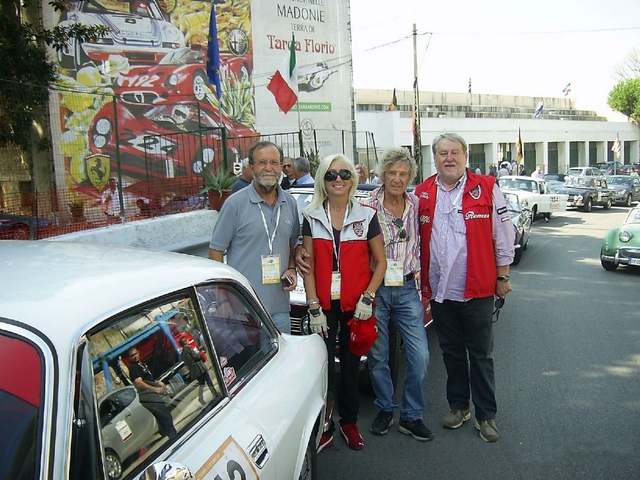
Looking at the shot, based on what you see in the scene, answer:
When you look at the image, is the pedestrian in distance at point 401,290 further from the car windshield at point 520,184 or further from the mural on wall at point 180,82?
the car windshield at point 520,184

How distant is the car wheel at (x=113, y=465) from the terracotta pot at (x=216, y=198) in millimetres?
9155

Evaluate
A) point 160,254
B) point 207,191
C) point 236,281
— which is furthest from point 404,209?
point 207,191

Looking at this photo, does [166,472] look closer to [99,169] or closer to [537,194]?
[99,169]

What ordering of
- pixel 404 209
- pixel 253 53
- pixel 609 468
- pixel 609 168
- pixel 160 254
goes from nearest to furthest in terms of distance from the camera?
pixel 160 254 → pixel 609 468 → pixel 404 209 → pixel 253 53 → pixel 609 168

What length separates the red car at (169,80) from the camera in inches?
651

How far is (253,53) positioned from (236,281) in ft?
61.1

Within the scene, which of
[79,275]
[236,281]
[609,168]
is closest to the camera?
[79,275]

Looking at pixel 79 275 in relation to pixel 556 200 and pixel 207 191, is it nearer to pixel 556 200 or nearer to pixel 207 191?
pixel 207 191

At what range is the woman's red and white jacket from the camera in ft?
12.4

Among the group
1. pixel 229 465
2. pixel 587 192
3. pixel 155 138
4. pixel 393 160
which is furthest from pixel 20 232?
pixel 587 192

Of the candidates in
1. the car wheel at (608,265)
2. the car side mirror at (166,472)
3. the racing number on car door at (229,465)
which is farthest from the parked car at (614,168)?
the car side mirror at (166,472)

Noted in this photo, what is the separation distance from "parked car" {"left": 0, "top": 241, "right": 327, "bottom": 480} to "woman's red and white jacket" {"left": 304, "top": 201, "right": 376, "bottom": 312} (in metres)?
0.89

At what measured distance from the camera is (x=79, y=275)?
6.34ft

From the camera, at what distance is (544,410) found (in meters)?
4.58
